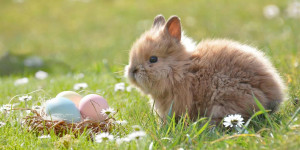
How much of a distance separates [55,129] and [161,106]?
99 cm

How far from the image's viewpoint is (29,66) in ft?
24.0

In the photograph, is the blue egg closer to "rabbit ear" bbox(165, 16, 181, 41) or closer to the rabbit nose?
the rabbit nose

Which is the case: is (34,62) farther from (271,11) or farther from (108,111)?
(271,11)

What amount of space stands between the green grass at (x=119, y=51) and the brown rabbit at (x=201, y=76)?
163 mm

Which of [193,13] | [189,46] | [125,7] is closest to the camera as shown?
[189,46]

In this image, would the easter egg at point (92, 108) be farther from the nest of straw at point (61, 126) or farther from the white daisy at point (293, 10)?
the white daisy at point (293, 10)

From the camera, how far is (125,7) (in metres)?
11.4

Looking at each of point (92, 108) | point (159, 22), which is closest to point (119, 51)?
point (159, 22)

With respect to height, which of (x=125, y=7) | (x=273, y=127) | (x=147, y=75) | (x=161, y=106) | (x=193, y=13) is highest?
(x=125, y=7)

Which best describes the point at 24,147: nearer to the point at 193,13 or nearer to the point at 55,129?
the point at 55,129

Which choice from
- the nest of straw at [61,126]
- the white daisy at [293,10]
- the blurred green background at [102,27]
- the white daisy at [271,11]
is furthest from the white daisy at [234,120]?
the white daisy at [271,11]

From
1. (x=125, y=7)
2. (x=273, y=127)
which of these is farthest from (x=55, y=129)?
(x=125, y=7)

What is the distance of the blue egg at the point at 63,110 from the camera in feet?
10.7

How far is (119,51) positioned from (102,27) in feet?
9.05
